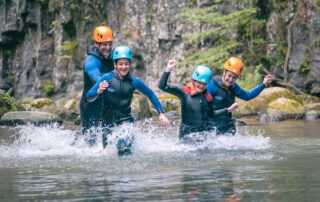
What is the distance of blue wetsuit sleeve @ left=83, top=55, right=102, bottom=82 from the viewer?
25.4 ft

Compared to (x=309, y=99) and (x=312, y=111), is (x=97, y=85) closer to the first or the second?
(x=312, y=111)

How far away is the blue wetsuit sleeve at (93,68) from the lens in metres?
7.75

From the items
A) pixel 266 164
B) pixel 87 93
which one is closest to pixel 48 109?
pixel 87 93

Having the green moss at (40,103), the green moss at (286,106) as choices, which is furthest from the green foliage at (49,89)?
the green moss at (286,106)

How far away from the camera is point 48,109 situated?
20938 millimetres

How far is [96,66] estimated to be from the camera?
26.1ft

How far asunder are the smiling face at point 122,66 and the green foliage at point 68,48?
82.0ft

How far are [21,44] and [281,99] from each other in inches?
994

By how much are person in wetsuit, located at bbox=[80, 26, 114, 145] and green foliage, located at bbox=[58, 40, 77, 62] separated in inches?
957

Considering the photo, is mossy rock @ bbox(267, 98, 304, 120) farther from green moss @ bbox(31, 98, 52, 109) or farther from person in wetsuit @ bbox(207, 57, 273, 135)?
green moss @ bbox(31, 98, 52, 109)

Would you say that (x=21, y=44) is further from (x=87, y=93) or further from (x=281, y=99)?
(x=87, y=93)

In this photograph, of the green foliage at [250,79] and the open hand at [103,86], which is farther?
the green foliage at [250,79]

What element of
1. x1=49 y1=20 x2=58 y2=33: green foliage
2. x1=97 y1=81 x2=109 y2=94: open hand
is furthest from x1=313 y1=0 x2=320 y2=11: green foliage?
x1=49 y1=20 x2=58 y2=33: green foliage

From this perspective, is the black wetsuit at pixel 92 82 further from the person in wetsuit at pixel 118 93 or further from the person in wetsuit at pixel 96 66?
the person in wetsuit at pixel 118 93
